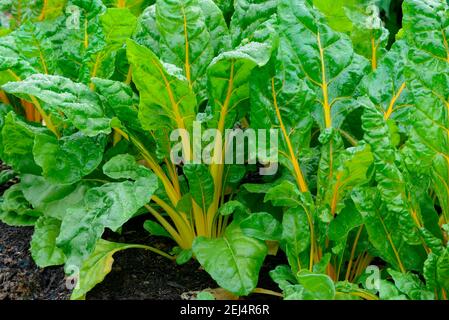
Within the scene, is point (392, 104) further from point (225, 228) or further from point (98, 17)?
point (98, 17)

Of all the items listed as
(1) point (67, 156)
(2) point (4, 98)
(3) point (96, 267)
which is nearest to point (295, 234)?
(3) point (96, 267)

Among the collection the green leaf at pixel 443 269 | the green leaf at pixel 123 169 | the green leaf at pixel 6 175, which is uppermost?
the green leaf at pixel 123 169

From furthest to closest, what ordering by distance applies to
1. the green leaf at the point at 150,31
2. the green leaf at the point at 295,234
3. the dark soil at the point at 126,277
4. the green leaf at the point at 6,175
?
the green leaf at the point at 6,175 → the green leaf at the point at 150,31 → the dark soil at the point at 126,277 → the green leaf at the point at 295,234

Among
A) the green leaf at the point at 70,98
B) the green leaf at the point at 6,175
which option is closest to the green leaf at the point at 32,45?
the green leaf at the point at 70,98

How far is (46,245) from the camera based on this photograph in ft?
6.15

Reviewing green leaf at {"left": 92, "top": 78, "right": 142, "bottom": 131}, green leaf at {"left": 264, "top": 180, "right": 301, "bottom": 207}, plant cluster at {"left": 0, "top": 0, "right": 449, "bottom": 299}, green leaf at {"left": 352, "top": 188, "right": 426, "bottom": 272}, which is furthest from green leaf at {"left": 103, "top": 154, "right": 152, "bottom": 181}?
green leaf at {"left": 352, "top": 188, "right": 426, "bottom": 272}

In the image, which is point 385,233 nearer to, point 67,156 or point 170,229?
point 170,229

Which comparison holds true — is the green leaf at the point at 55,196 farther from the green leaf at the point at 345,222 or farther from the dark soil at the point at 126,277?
the green leaf at the point at 345,222

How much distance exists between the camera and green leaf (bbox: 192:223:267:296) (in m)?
1.61

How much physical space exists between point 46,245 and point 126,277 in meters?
0.23

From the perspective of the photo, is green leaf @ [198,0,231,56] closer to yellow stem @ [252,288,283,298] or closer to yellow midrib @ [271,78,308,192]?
yellow midrib @ [271,78,308,192]

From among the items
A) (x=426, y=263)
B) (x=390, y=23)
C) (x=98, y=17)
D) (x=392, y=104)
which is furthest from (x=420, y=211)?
(x=390, y=23)

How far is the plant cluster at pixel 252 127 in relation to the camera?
1.57 meters

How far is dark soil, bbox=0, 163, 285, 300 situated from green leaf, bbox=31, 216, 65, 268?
0.06 meters
